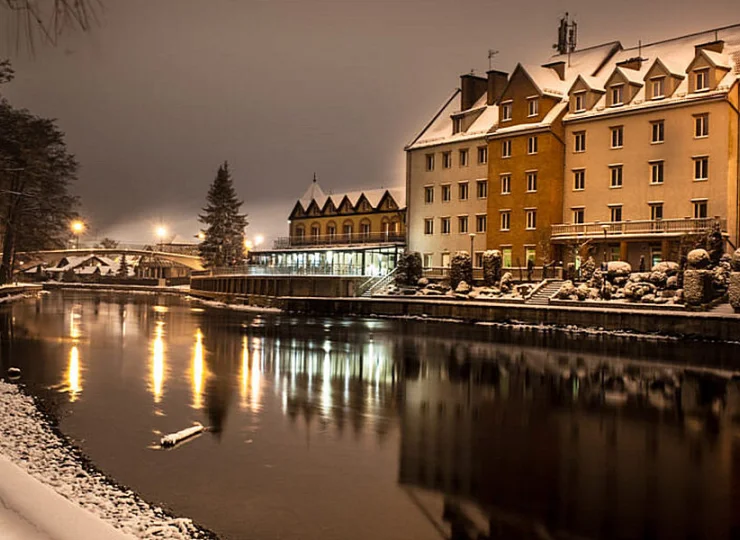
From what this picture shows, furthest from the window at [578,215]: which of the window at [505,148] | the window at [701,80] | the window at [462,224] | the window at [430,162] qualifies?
the window at [430,162]

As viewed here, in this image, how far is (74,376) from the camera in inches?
732

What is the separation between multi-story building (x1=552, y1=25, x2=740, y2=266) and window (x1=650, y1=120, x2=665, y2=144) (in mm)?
57

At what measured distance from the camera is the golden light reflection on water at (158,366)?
55.1ft

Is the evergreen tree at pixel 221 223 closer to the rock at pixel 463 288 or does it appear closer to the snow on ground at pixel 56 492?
the rock at pixel 463 288

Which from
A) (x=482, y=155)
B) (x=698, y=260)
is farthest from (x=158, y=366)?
(x=482, y=155)

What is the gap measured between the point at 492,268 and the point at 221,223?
42.1 metres

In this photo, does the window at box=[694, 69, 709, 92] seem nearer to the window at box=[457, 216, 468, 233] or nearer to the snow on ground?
the window at box=[457, 216, 468, 233]

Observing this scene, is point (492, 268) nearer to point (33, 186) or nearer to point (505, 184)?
point (505, 184)

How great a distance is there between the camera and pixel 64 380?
17797 millimetres

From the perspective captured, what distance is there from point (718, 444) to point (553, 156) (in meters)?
36.1

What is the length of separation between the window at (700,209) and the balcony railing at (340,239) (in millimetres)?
26684

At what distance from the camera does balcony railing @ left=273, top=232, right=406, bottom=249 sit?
2557 inches

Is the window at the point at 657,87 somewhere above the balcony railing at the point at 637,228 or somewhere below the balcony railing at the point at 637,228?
above

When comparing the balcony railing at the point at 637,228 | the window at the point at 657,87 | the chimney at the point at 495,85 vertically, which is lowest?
the balcony railing at the point at 637,228
